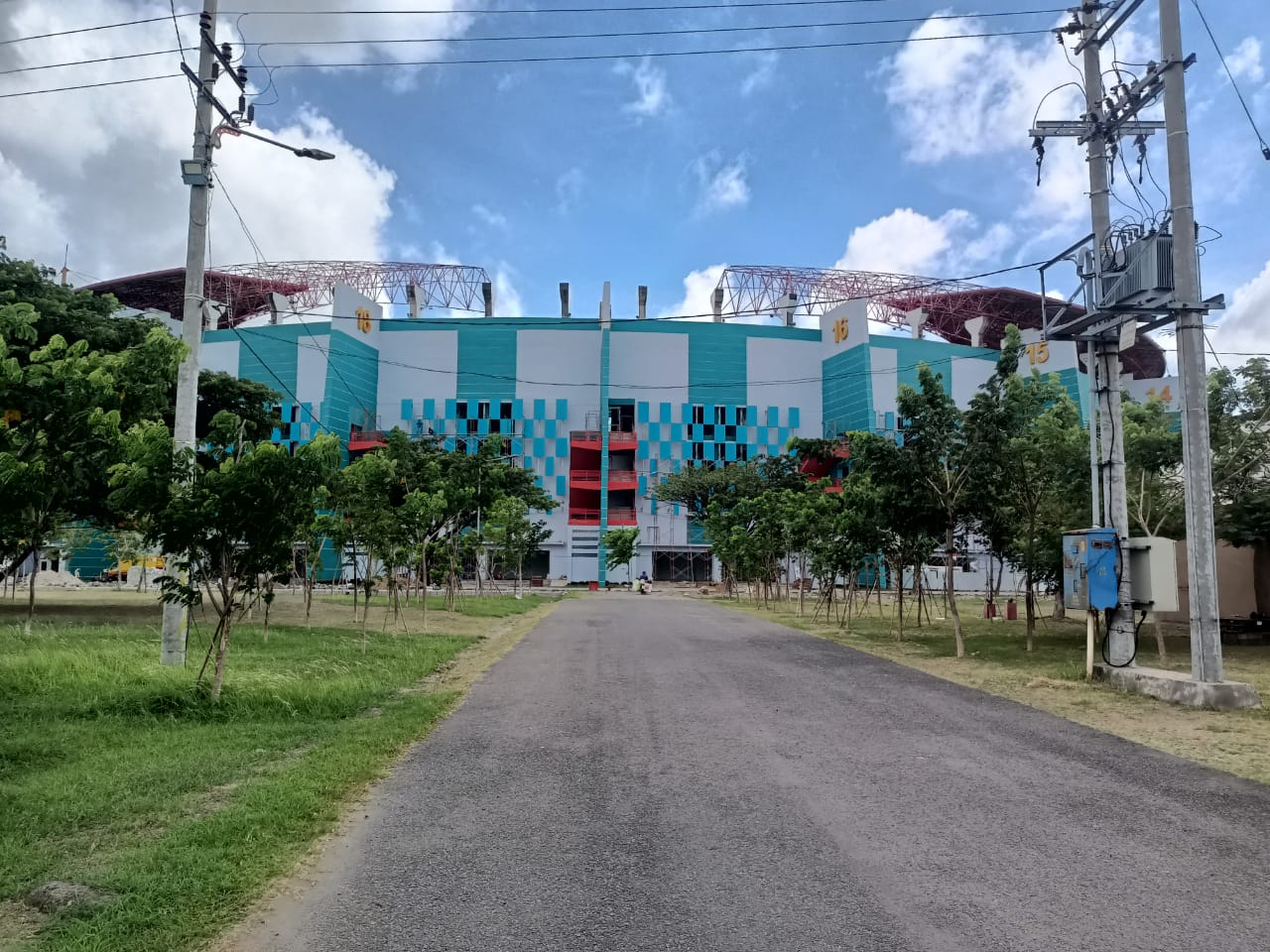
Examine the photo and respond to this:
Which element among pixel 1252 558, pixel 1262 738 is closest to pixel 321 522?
pixel 1262 738

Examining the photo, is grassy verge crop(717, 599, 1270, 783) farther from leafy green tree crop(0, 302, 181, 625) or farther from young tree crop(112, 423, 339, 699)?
leafy green tree crop(0, 302, 181, 625)

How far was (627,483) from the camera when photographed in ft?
205

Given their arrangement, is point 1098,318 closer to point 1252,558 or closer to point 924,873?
point 924,873

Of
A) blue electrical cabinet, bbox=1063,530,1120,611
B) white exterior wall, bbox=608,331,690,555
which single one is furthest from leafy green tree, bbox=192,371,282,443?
white exterior wall, bbox=608,331,690,555

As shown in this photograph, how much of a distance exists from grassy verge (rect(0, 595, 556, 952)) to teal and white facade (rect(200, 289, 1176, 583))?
4991cm

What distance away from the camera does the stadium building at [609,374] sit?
61.8 m

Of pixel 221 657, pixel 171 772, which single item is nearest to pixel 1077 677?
pixel 221 657

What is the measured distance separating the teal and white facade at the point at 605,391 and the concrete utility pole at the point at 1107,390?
49.5m

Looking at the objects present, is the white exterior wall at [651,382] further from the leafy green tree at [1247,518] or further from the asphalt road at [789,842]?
the asphalt road at [789,842]

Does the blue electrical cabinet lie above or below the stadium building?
below

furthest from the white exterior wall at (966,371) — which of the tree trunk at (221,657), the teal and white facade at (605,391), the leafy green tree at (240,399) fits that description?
the tree trunk at (221,657)

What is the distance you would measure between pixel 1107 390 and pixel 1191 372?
1844 millimetres

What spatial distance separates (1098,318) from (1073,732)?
639cm

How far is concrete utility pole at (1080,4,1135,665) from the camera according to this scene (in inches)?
460
